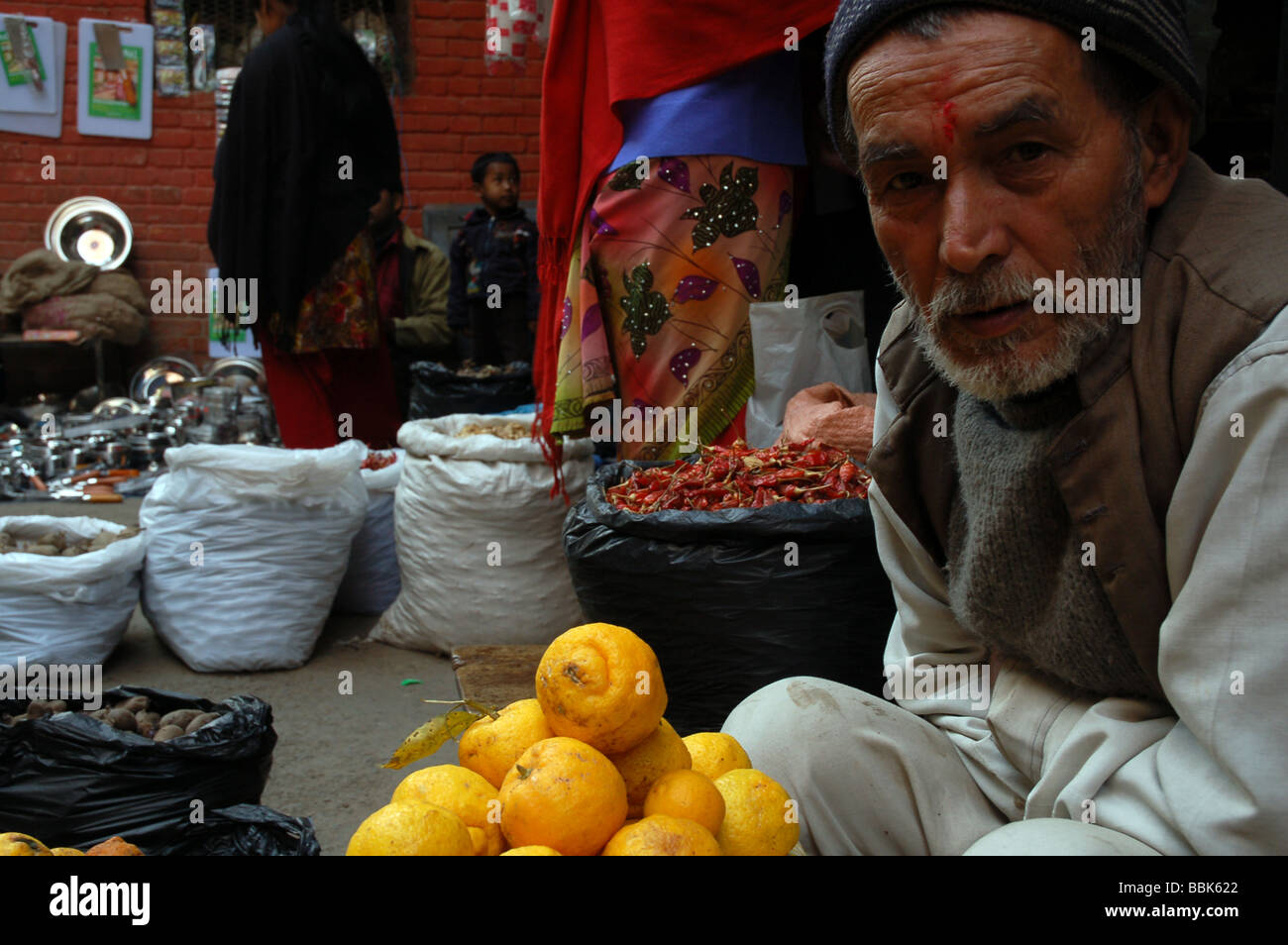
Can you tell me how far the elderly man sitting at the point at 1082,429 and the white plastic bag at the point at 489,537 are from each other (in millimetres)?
2305

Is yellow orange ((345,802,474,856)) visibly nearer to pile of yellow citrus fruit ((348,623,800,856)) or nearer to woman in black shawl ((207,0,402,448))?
pile of yellow citrus fruit ((348,623,800,856))

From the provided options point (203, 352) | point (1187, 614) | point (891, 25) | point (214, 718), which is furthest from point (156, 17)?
point (1187, 614)

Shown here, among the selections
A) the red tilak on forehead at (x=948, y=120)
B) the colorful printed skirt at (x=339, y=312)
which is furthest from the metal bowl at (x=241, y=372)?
the red tilak on forehead at (x=948, y=120)

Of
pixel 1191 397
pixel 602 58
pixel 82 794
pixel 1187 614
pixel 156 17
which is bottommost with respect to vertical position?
pixel 82 794

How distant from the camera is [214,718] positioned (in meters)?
2.53

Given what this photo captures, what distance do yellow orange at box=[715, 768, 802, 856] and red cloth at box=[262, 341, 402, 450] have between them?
4.23 m

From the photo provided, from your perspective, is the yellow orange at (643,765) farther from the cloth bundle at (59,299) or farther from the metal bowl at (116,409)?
the cloth bundle at (59,299)

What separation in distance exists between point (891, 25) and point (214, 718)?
6.70ft

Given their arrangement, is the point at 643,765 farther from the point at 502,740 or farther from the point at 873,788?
the point at 873,788

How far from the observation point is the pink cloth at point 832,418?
9.46ft

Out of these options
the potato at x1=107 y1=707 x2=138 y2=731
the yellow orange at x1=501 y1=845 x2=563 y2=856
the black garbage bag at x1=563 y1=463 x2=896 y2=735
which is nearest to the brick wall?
the black garbage bag at x1=563 y1=463 x2=896 y2=735

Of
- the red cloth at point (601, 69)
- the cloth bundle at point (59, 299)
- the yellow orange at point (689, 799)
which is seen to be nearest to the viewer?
the yellow orange at point (689, 799)

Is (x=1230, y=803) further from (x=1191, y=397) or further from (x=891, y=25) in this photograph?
(x=891, y=25)

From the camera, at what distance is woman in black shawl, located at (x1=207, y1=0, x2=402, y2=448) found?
16.1ft
